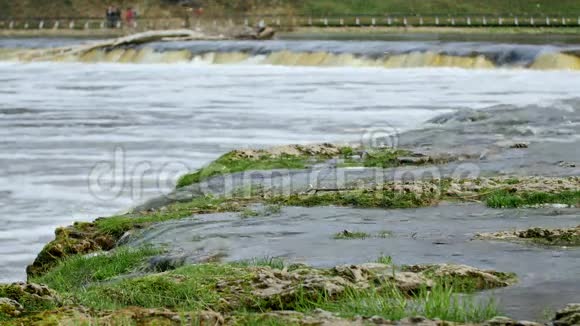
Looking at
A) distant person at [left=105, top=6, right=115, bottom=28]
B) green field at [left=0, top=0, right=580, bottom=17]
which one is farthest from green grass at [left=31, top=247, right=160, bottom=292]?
green field at [left=0, top=0, right=580, bottom=17]

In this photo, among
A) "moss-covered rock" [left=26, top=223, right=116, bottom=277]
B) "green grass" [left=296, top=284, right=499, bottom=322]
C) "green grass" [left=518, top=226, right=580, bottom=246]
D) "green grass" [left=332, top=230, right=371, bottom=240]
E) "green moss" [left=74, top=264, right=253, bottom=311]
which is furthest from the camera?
"moss-covered rock" [left=26, top=223, right=116, bottom=277]

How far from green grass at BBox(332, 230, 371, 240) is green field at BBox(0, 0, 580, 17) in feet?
272

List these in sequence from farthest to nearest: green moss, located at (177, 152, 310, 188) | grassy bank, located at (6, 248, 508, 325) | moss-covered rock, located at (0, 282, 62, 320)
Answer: green moss, located at (177, 152, 310, 188), moss-covered rock, located at (0, 282, 62, 320), grassy bank, located at (6, 248, 508, 325)

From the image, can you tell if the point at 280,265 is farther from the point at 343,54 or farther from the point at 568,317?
the point at 343,54

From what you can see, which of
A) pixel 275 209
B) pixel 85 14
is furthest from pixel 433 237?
pixel 85 14

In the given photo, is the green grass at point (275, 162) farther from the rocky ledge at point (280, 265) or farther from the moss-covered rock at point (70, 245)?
the moss-covered rock at point (70, 245)

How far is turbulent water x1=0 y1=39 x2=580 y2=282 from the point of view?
64.8 ft

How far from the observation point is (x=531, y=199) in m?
13.4

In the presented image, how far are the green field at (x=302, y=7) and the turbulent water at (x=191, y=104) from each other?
1400 inches

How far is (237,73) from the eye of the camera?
172 feet

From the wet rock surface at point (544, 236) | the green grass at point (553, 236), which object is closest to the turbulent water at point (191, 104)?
the wet rock surface at point (544, 236)

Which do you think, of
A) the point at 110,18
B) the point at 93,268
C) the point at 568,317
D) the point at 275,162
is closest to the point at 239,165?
the point at 275,162

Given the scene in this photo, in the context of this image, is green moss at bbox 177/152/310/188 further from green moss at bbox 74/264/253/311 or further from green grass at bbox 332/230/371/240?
green moss at bbox 74/264/253/311

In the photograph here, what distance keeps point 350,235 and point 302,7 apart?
9107 cm
